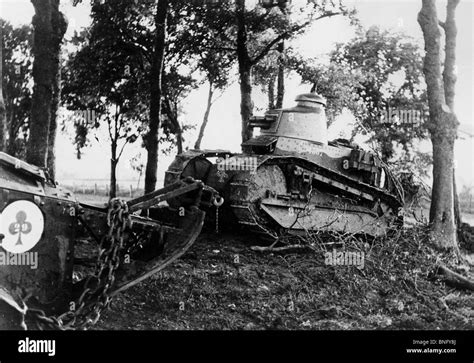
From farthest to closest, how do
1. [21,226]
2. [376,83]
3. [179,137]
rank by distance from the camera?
[179,137] → [376,83] → [21,226]

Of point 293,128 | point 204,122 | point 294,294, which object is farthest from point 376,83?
point 294,294

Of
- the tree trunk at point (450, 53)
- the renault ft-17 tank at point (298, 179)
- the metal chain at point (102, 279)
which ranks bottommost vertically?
the metal chain at point (102, 279)

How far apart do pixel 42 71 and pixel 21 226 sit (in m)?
5.21

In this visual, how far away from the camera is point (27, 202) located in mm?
3588

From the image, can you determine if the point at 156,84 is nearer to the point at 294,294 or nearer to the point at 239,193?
the point at 239,193

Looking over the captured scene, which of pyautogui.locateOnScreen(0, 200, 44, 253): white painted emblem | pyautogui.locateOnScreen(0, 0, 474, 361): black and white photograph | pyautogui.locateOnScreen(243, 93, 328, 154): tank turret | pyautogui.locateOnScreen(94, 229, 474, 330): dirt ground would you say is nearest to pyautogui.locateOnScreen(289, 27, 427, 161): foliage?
pyautogui.locateOnScreen(0, 0, 474, 361): black and white photograph

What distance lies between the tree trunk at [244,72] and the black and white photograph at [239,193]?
0.03 metres

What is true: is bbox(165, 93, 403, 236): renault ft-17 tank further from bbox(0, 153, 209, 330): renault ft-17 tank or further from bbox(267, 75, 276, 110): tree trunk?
bbox(267, 75, 276, 110): tree trunk

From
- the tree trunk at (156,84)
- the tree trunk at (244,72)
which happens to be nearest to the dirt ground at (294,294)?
the tree trunk at (156,84)

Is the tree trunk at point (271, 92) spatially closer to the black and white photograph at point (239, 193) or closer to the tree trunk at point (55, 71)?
the black and white photograph at point (239, 193)

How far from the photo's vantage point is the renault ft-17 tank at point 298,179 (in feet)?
→ 24.2

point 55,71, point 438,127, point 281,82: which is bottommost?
point 438,127

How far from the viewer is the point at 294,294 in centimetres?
557
